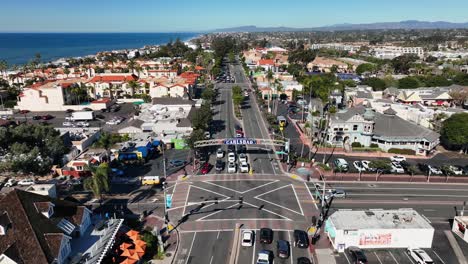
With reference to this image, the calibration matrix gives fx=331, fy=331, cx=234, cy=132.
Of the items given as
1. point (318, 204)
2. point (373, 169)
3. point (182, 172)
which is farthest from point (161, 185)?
point (373, 169)

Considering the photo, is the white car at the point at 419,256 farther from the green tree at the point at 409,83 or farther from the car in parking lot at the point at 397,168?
the green tree at the point at 409,83

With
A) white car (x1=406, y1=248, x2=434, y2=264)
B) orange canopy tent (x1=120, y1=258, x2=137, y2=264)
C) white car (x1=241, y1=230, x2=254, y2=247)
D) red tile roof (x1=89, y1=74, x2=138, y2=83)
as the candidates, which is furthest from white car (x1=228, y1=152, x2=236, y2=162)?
red tile roof (x1=89, y1=74, x2=138, y2=83)

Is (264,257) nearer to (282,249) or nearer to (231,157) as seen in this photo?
(282,249)

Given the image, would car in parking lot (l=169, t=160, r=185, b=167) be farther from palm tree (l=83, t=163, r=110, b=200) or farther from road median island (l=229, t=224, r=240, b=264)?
road median island (l=229, t=224, r=240, b=264)

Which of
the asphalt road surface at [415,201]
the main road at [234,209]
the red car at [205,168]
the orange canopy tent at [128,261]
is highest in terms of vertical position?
the orange canopy tent at [128,261]

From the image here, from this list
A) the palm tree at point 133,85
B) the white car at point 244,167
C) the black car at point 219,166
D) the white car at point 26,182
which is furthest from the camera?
the palm tree at point 133,85

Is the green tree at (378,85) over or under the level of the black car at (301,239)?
over

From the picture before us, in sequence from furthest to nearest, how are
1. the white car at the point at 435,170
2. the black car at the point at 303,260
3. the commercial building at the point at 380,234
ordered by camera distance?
the white car at the point at 435,170 → the commercial building at the point at 380,234 → the black car at the point at 303,260

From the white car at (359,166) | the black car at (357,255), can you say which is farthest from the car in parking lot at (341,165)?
the black car at (357,255)
